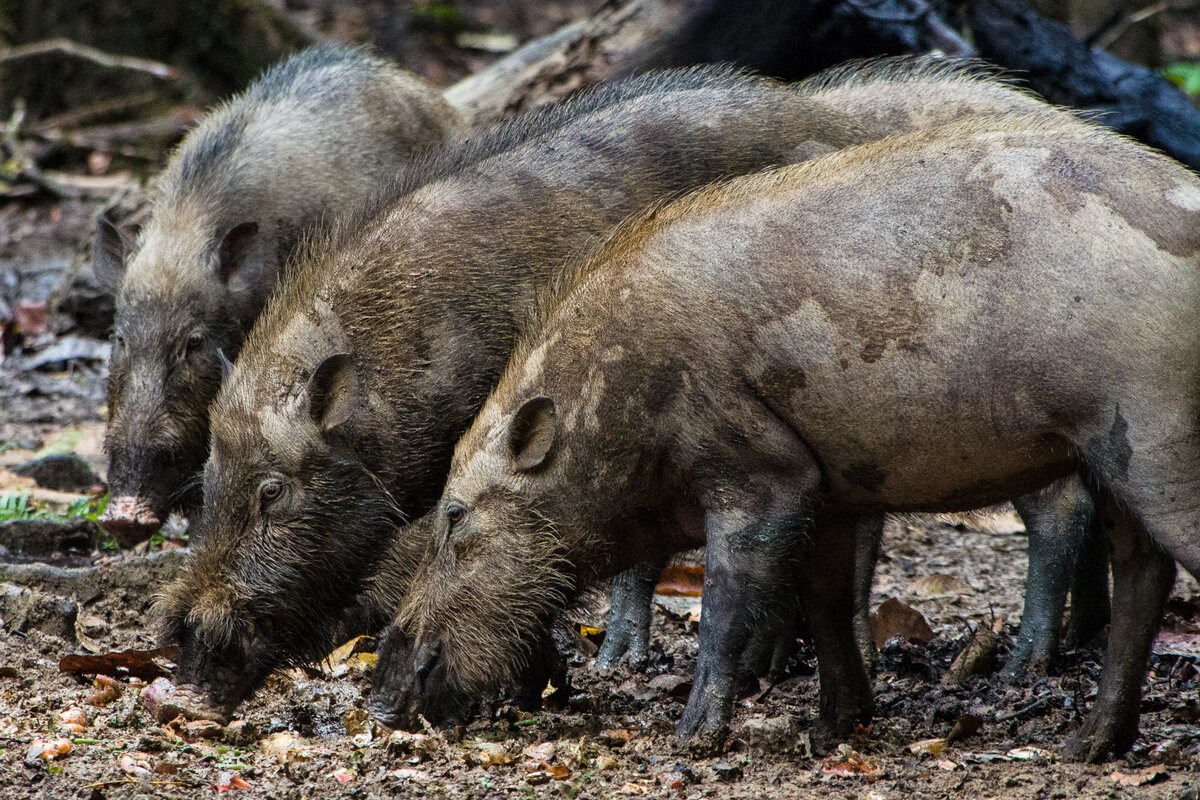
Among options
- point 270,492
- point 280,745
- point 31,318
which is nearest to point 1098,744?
point 280,745

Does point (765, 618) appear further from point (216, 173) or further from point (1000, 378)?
point (216, 173)

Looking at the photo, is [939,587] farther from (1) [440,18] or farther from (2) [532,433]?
(1) [440,18]

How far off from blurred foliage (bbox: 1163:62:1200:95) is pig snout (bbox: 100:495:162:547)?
12100 mm

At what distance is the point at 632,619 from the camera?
19.2ft

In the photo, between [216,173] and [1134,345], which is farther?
[216,173]

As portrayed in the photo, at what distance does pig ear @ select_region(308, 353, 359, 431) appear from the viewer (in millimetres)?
5230

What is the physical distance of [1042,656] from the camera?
545cm

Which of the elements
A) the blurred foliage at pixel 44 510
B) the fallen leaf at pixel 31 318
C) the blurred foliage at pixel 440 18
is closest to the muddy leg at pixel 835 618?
the blurred foliage at pixel 44 510

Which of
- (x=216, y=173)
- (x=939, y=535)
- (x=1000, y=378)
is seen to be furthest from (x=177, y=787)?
(x=939, y=535)

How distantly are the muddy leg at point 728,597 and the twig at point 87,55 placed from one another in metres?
9.73

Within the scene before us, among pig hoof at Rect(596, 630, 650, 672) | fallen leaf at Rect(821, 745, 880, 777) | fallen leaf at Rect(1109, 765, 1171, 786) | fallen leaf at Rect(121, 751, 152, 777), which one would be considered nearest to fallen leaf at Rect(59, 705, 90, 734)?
fallen leaf at Rect(121, 751, 152, 777)

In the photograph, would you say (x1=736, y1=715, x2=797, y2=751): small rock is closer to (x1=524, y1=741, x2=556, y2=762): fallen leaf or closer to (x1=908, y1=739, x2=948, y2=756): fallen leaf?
(x1=908, y1=739, x2=948, y2=756): fallen leaf

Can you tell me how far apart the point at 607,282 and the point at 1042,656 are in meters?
2.28

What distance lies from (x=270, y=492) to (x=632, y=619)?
157 centimetres
